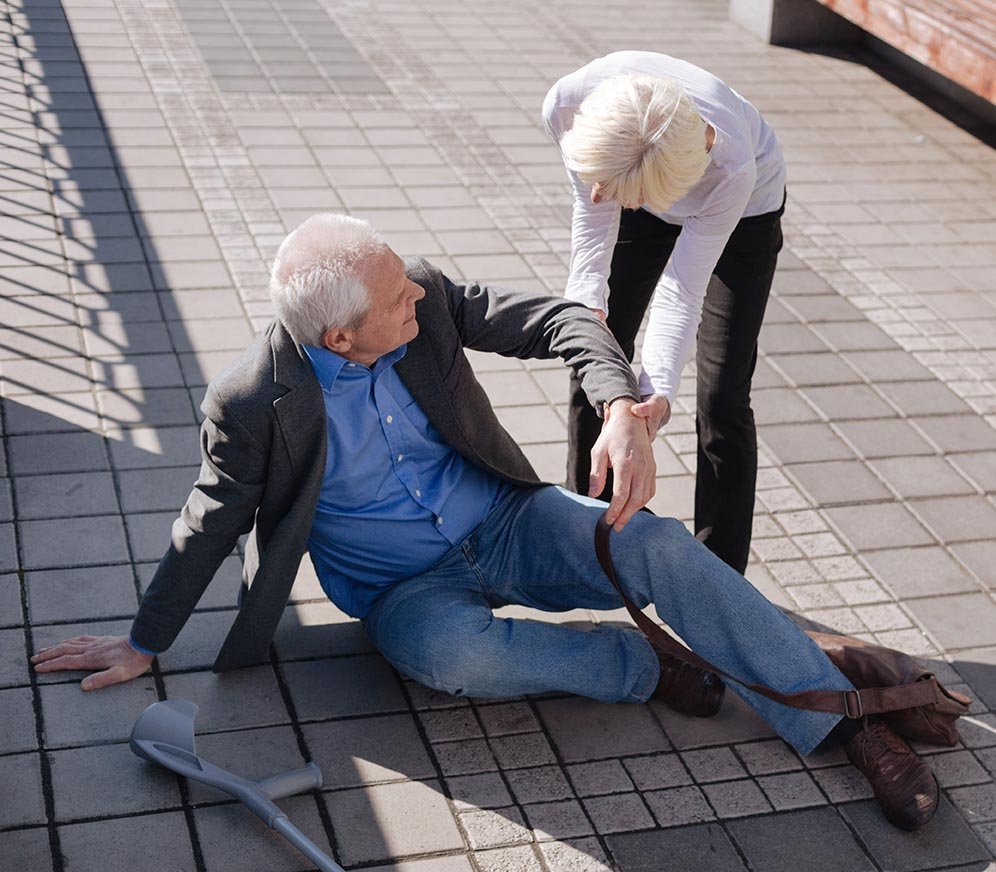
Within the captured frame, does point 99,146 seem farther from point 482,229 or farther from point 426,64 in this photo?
point 426,64

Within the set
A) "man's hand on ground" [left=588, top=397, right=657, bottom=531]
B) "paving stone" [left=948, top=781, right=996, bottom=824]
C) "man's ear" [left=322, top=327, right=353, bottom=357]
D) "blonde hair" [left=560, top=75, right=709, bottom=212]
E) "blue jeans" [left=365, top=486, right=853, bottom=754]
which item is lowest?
"paving stone" [left=948, top=781, right=996, bottom=824]

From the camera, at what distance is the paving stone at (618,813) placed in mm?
3057

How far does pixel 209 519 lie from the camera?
310 centimetres

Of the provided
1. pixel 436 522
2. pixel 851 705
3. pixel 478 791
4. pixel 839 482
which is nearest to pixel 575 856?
Result: pixel 478 791

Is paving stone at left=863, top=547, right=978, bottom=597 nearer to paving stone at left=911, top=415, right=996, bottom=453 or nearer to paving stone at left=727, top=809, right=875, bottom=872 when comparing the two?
paving stone at left=911, top=415, right=996, bottom=453

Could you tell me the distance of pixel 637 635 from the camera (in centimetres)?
339

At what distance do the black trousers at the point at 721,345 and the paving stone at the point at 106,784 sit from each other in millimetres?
1542

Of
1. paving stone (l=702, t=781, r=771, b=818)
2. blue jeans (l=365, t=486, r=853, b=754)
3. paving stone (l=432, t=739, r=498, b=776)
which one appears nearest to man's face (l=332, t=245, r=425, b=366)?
blue jeans (l=365, t=486, r=853, b=754)

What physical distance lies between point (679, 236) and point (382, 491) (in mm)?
1044

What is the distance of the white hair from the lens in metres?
2.87

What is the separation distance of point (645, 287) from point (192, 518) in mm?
1465

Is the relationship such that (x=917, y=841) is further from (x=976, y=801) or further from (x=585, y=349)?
(x=585, y=349)

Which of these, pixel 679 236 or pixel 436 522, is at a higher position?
pixel 679 236

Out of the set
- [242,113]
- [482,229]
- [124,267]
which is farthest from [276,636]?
[242,113]
